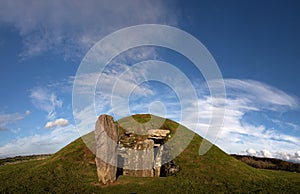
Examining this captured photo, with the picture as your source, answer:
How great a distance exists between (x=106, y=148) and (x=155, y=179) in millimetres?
6658

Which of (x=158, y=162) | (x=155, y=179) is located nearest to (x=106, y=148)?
(x=155, y=179)

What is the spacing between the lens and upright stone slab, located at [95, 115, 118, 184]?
25.2m

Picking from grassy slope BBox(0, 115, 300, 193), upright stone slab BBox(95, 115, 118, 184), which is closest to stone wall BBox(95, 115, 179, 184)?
upright stone slab BBox(95, 115, 118, 184)

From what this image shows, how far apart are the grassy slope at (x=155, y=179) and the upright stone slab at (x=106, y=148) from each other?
3.87 feet

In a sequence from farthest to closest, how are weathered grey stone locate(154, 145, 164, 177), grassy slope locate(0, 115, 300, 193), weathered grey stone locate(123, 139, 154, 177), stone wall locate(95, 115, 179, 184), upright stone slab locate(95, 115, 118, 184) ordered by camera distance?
weathered grey stone locate(154, 145, 164, 177) → weathered grey stone locate(123, 139, 154, 177) → stone wall locate(95, 115, 179, 184) → upright stone slab locate(95, 115, 118, 184) → grassy slope locate(0, 115, 300, 193)

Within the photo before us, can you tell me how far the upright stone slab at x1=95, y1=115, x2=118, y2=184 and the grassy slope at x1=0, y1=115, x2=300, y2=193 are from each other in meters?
1.18

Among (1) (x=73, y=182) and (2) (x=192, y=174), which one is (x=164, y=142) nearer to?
(2) (x=192, y=174)

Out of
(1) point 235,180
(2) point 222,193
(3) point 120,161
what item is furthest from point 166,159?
(2) point 222,193

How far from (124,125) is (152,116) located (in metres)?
5.97

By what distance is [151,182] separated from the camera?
25.4 metres

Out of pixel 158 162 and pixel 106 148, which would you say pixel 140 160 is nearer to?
pixel 158 162

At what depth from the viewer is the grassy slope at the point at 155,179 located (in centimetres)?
2322

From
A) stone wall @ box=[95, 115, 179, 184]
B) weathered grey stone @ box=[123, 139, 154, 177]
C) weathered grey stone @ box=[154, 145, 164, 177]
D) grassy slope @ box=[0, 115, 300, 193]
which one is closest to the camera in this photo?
grassy slope @ box=[0, 115, 300, 193]

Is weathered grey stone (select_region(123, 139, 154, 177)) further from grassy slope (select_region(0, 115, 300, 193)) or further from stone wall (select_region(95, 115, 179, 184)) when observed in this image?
grassy slope (select_region(0, 115, 300, 193))
